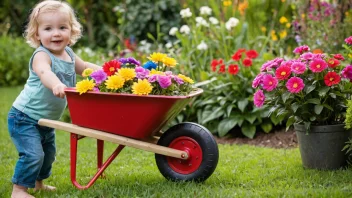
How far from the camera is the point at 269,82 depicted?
3561mm

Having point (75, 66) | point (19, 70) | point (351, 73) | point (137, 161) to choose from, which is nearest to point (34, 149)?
point (75, 66)

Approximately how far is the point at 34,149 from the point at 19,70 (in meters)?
6.31

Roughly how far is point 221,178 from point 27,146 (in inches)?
48.1

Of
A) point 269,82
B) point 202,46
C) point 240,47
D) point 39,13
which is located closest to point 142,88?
point 39,13

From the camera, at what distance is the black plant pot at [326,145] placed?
A: 3.62 m

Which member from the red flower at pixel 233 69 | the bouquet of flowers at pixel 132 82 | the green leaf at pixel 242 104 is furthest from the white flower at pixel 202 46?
the bouquet of flowers at pixel 132 82

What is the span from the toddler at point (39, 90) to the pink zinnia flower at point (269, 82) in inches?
47.9

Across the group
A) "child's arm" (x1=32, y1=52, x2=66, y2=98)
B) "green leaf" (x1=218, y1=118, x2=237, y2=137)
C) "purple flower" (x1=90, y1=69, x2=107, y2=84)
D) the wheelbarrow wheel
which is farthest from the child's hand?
"green leaf" (x1=218, y1=118, x2=237, y2=137)

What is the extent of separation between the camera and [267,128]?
5.14m

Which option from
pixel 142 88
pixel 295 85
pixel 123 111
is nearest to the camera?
pixel 142 88

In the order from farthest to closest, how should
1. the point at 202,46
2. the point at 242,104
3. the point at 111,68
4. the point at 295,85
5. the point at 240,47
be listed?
the point at 240,47, the point at 202,46, the point at 242,104, the point at 295,85, the point at 111,68

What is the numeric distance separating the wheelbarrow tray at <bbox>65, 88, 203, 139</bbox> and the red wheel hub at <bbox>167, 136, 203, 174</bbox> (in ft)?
0.54

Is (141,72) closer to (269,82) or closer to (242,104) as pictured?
(269,82)

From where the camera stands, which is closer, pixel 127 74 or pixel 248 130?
pixel 127 74
